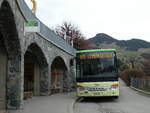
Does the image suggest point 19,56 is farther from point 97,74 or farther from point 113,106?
point 97,74

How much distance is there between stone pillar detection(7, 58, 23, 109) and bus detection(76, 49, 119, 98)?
6064 mm

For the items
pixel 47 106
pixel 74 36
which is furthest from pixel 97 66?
pixel 74 36

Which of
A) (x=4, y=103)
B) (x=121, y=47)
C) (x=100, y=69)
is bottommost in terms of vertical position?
(x=4, y=103)

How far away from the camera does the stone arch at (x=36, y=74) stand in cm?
2089

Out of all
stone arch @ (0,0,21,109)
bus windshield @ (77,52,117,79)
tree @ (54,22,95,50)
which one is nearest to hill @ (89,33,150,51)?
tree @ (54,22,95,50)

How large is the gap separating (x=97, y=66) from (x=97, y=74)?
505 millimetres

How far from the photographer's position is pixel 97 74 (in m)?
18.2

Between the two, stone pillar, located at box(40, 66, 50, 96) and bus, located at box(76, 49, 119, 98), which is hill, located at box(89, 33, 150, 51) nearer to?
stone pillar, located at box(40, 66, 50, 96)

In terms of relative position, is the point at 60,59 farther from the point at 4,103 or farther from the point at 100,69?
the point at 4,103

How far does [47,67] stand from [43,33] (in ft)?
9.69

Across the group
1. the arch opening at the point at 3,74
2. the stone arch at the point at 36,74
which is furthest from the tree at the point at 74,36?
the arch opening at the point at 3,74

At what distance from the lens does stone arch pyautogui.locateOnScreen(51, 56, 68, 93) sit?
86.5ft

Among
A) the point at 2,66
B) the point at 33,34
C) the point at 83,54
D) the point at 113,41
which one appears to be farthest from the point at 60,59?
the point at 113,41

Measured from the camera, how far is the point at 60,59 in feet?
86.8
